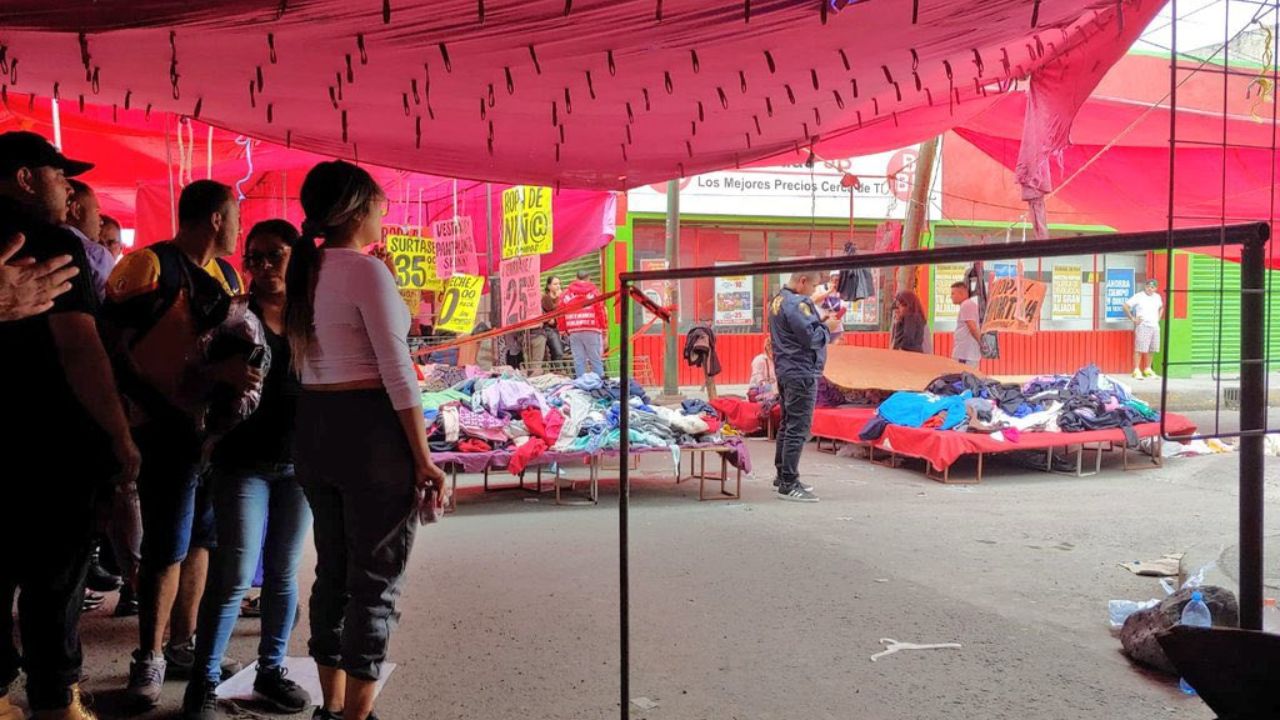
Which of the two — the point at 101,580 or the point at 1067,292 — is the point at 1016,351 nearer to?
the point at 1067,292

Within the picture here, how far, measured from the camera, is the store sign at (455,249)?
9852 millimetres

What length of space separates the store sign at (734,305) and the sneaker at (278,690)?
14978 mm

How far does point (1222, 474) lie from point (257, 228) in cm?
901

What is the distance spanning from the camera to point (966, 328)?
11.9 meters

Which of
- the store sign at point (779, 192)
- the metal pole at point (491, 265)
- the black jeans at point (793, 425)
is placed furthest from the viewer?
the store sign at point (779, 192)

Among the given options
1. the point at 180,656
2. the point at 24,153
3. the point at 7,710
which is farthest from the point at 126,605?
the point at 24,153

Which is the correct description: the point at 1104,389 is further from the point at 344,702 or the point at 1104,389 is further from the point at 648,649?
the point at 344,702

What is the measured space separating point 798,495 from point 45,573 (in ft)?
19.6

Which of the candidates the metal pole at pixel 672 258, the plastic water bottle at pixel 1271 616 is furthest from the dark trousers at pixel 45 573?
the metal pole at pixel 672 258

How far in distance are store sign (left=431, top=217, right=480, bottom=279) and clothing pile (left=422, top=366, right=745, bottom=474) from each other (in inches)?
80.1

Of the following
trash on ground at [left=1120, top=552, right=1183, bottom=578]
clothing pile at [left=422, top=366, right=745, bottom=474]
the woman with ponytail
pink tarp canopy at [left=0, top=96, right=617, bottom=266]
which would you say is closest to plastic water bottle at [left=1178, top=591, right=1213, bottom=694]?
trash on ground at [left=1120, top=552, right=1183, bottom=578]

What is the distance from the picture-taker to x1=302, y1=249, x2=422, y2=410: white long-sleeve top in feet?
8.09

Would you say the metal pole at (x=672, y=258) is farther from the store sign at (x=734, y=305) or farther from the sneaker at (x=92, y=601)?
the sneaker at (x=92, y=601)

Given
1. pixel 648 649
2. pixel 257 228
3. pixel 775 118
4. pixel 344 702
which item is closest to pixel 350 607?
pixel 344 702
